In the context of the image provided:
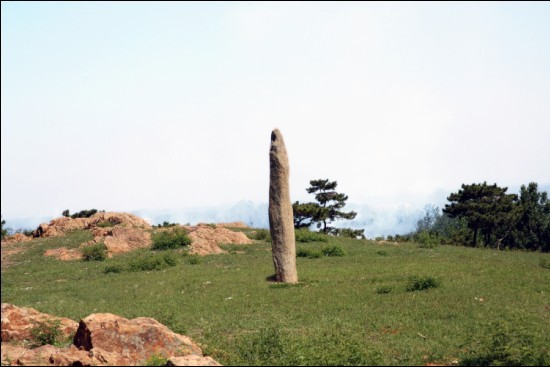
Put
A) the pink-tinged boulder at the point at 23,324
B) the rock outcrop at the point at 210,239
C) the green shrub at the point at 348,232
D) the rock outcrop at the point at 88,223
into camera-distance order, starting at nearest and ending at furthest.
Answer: the pink-tinged boulder at the point at 23,324
the rock outcrop at the point at 210,239
the rock outcrop at the point at 88,223
the green shrub at the point at 348,232

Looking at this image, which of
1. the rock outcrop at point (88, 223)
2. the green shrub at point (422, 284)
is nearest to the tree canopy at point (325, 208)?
the rock outcrop at point (88, 223)

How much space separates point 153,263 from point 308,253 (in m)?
10.2

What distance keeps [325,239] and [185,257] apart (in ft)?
44.2

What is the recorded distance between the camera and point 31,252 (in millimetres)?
38406

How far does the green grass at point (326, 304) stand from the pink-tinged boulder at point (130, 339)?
156cm

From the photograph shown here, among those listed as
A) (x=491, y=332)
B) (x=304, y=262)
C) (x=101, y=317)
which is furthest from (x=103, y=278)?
(x=491, y=332)

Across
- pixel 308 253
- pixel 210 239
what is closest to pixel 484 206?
pixel 308 253

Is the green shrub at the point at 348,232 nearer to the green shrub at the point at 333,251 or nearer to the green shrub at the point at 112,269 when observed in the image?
the green shrub at the point at 333,251

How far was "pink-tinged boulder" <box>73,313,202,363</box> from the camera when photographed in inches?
467

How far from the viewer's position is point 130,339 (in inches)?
475

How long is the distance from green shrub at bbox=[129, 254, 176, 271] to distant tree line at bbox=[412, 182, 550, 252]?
31246 millimetres

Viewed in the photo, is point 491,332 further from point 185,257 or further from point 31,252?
point 31,252

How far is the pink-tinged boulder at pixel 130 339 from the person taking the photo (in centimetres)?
1187

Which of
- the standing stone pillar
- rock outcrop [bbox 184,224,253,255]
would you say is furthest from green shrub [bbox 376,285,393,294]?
rock outcrop [bbox 184,224,253,255]
